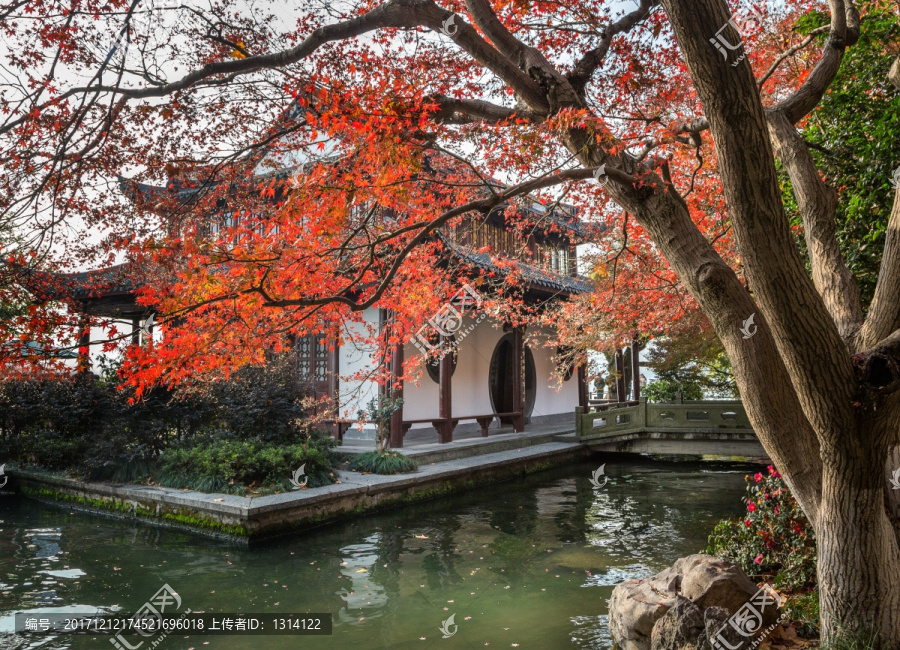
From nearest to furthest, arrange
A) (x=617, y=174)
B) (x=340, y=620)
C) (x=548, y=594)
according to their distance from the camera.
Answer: (x=617, y=174) → (x=340, y=620) → (x=548, y=594)

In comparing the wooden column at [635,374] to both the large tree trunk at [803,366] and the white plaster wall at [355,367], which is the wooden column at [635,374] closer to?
the white plaster wall at [355,367]

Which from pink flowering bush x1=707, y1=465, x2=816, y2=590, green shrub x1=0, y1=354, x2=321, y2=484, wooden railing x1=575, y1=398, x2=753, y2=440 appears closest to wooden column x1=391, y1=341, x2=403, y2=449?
green shrub x1=0, y1=354, x2=321, y2=484

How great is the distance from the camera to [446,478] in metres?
9.95

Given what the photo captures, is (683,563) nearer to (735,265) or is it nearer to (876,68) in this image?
(876,68)

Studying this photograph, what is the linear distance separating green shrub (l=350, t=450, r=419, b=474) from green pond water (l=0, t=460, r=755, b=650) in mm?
722

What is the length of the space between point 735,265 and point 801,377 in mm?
5557

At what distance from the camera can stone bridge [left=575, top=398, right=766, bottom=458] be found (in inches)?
505

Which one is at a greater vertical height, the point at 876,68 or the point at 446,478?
the point at 876,68

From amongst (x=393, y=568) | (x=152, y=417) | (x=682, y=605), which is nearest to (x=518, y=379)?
(x=152, y=417)

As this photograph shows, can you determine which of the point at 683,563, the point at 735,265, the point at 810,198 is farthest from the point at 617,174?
the point at 735,265

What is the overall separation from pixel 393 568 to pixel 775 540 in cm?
353
